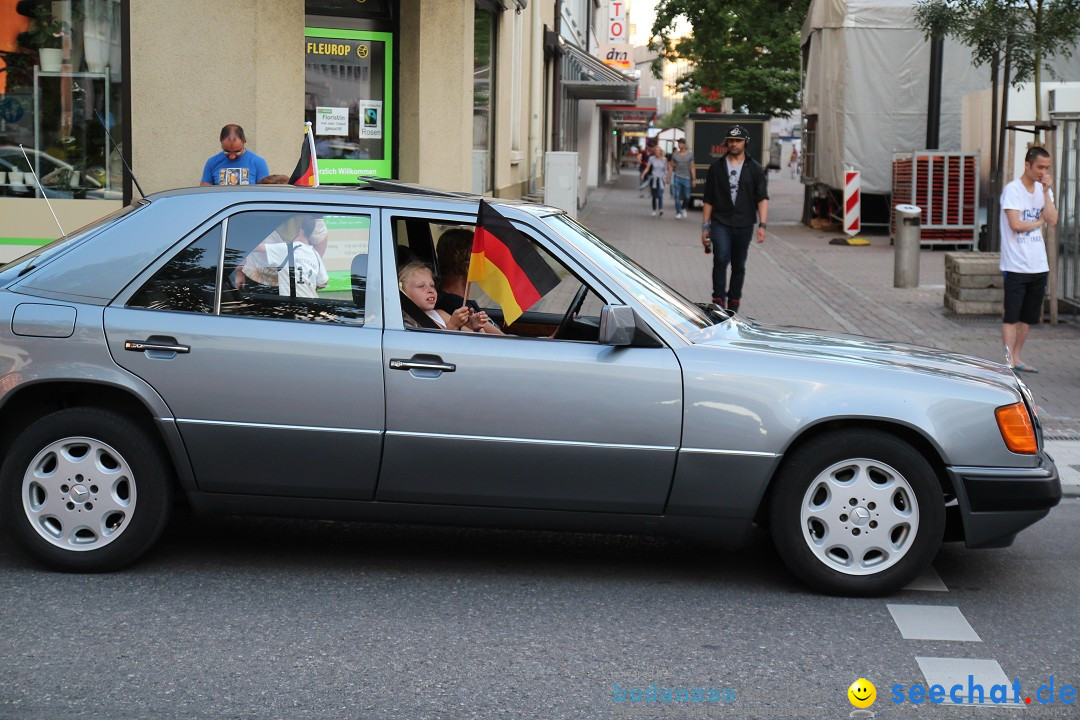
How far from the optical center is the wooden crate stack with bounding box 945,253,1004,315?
44.4ft

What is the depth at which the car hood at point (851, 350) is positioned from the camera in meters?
5.22

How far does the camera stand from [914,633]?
475cm

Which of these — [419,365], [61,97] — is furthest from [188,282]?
[61,97]

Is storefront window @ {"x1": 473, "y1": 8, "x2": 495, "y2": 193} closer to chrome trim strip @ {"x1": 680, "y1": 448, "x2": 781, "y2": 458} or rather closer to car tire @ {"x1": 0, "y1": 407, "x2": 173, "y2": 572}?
car tire @ {"x1": 0, "y1": 407, "x2": 173, "y2": 572}

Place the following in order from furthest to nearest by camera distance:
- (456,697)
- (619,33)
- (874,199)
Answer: (619,33) < (874,199) < (456,697)

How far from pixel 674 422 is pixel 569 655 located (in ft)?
3.32

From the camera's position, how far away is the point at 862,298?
15.6 metres

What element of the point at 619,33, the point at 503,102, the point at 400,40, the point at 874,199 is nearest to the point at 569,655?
the point at 400,40

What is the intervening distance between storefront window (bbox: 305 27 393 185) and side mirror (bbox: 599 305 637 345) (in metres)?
8.74

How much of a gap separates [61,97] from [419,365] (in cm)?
817

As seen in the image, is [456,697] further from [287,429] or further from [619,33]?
[619,33]

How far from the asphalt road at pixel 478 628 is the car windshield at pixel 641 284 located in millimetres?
1040

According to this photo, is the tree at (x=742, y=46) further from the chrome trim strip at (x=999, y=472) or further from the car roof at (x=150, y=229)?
the chrome trim strip at (x=999, y=472)

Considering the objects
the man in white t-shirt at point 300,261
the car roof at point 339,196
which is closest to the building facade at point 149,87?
the car roof at point 339,196
